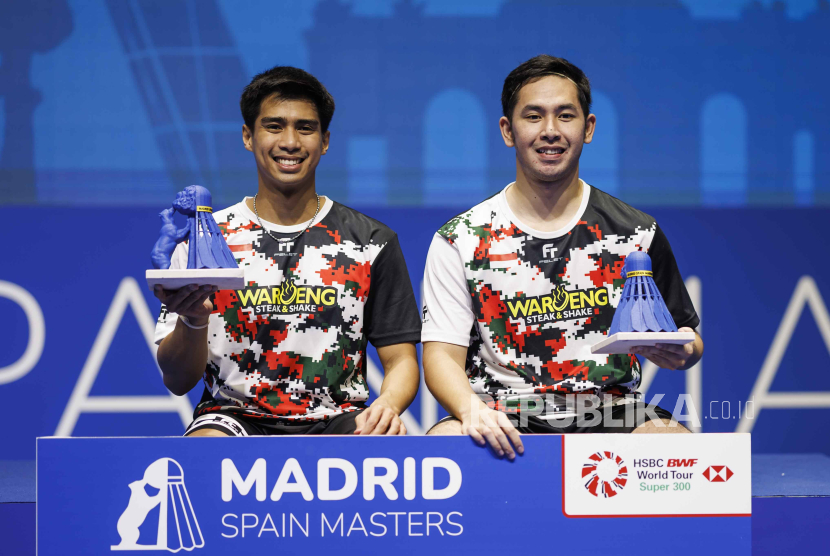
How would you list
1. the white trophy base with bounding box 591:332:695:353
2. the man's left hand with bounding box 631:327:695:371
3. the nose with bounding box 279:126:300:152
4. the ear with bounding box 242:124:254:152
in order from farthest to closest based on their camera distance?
the ear with bounding box 242:124:254:152 → the nose with bounding box 279:126:300:152 → the man's left hand with bounding box 631:327:695:371 → the white trophy base with bounding box 591:332:695:353

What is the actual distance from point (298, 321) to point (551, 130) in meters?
0.84

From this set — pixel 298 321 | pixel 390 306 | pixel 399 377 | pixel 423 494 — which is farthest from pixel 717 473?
pixel 298 321

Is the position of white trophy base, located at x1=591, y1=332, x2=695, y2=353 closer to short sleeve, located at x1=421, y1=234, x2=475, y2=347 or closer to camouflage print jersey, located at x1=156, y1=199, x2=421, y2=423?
short sleeve, located at x1=421, y1=234, x2=475, y2=347

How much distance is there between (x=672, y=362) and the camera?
187 centimetres

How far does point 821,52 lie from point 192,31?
2.61 metres

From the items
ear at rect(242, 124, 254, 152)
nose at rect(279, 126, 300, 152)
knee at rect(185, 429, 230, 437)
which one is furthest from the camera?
ear at rect(242, 124, 254, 152)

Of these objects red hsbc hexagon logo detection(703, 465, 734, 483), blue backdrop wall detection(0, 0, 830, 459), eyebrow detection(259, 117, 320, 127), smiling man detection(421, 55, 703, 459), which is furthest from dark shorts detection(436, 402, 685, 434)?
blue backdrop wall detection(0, 0, 830, 459)

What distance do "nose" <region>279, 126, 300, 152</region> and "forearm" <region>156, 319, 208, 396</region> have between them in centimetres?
54

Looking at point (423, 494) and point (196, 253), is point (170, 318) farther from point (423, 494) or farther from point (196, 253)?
point (423, 494)

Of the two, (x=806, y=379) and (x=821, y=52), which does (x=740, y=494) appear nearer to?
(x=806, y=379)

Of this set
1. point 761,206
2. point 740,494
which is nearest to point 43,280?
point 740,494

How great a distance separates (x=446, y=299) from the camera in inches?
85.1

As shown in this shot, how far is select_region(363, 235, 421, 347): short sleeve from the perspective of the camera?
2275 mm

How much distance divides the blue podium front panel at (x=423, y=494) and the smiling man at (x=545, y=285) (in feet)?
1.38
